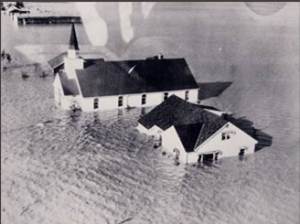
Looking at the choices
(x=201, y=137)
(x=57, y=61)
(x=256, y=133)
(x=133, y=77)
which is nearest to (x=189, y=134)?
(x=201, y=137)

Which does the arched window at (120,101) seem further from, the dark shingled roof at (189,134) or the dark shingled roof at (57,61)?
the dark shingled roof at (189,134)

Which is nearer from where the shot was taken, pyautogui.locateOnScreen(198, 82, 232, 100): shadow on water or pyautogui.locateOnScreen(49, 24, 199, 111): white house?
pyautogui.locateOnScreen(49, 24, 199, 111): white house

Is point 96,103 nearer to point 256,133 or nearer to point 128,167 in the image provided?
point 128,167

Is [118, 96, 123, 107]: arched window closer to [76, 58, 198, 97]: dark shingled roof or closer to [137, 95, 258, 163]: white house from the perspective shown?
[76, 58, 198, 97]: dark shingled roof

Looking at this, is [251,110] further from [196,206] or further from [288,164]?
[196,206]

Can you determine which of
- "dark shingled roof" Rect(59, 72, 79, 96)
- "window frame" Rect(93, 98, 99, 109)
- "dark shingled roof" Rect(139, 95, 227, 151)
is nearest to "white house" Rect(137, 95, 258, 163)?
"dark shingled roof" Rect(139, 95, 227, 151)

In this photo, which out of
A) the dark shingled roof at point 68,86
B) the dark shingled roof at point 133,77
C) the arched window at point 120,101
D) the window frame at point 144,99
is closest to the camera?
the dark shingled roof at point 68,86

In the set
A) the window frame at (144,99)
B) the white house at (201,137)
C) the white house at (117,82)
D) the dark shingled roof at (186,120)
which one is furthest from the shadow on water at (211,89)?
the white house at (201,137)
